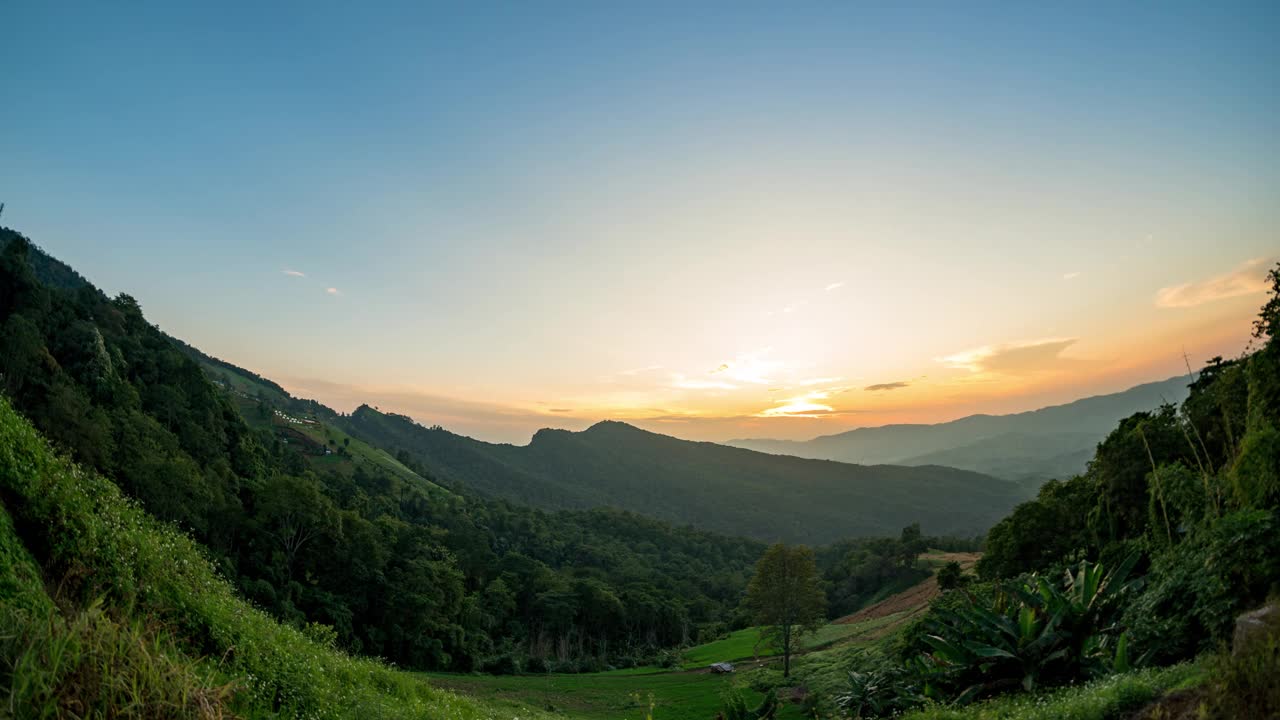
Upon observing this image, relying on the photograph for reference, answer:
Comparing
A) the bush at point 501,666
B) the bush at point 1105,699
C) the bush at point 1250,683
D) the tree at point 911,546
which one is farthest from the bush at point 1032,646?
the tree at point 911,546

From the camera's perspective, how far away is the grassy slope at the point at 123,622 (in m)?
3.98

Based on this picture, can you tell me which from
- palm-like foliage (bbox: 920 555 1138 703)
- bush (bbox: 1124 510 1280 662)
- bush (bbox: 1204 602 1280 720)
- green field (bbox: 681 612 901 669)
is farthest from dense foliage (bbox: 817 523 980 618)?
bush (bbox: 1204 602 1280 720)

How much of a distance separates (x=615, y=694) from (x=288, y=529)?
3507 cm

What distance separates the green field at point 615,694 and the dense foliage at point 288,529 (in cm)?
1270

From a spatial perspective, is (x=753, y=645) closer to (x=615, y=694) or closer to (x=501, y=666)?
(x=615, y=694)

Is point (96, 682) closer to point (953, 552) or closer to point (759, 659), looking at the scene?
point (759, 659)

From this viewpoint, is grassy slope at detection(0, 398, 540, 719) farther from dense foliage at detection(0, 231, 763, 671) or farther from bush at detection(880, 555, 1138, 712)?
dense foliage at detection(0, 231, 763, 671)

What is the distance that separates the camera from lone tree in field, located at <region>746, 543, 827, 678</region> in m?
42.5

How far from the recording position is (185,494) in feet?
157

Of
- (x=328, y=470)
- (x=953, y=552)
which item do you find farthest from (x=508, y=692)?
(x=328, y=470)

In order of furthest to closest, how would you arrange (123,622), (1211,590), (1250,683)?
1. (1211,590)
2. (123,622)
3. (1250,683)

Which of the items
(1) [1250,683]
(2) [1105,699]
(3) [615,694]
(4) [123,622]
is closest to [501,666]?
(3) [615,694]

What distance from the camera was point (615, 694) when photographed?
3922cm

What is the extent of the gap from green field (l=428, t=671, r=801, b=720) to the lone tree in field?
5.49 m
